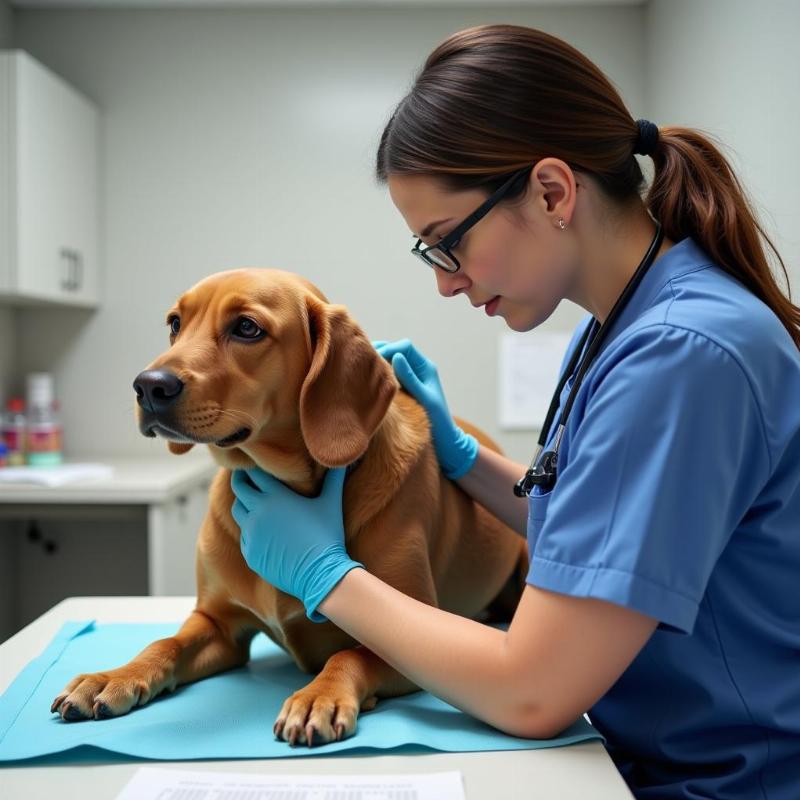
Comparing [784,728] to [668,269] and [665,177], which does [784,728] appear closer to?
[668,269]

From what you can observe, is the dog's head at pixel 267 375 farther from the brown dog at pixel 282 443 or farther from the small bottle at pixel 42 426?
the small bottle at pixel 42 426

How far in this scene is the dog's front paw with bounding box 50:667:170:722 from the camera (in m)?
0.94

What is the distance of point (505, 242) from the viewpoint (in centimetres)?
99

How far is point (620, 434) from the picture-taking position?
79 centimetres

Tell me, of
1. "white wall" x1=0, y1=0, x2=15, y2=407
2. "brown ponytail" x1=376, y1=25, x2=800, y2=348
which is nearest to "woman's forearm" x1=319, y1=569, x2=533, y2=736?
"brown ponytail" x1=376, y1=25, x2=800, y2=348

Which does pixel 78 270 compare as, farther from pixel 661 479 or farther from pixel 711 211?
pixel 661 479

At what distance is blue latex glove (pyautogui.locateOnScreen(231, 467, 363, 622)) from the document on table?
0.23 metres

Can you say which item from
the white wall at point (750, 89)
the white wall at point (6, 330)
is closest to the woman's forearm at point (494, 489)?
the white wall at point (750, 89)

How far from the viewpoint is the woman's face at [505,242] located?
98cm

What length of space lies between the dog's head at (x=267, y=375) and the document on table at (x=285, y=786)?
40 cm

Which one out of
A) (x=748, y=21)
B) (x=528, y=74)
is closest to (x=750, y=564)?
(x=528, y=74)

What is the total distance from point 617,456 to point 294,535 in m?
0.43

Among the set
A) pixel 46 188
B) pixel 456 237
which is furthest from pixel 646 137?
pixel 46 188

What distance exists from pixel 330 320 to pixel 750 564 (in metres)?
0.62
